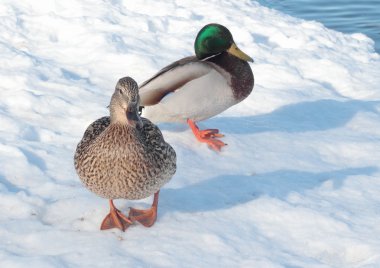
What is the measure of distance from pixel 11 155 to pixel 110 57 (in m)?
2.83

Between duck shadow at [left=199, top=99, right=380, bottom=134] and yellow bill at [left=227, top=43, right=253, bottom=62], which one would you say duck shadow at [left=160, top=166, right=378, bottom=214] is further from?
yellow bill at [left=227, top=43, right=253, bottom=62]

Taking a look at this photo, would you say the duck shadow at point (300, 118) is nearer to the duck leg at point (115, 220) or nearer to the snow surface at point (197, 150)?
the snow surface at point (197, 150)

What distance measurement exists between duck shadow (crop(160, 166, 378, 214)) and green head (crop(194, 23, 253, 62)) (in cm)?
133

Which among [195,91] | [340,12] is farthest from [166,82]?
[340,12]

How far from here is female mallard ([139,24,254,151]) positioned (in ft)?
17.7

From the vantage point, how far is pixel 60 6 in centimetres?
895

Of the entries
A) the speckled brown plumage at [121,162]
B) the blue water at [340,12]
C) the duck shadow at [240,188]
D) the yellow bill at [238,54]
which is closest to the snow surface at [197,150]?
the duck shadow at [240,188]

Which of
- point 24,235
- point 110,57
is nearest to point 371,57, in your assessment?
point 110,57

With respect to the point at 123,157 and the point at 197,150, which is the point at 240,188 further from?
the point at 123,157

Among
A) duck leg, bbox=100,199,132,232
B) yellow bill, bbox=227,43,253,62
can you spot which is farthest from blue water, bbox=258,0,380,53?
duck leg, bbox=100,199,132,232

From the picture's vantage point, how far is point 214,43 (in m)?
5.81

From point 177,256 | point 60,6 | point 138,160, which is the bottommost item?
point 60,6

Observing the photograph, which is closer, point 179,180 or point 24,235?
point 24,235

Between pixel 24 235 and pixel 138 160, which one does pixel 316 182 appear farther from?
pixel 24 235
